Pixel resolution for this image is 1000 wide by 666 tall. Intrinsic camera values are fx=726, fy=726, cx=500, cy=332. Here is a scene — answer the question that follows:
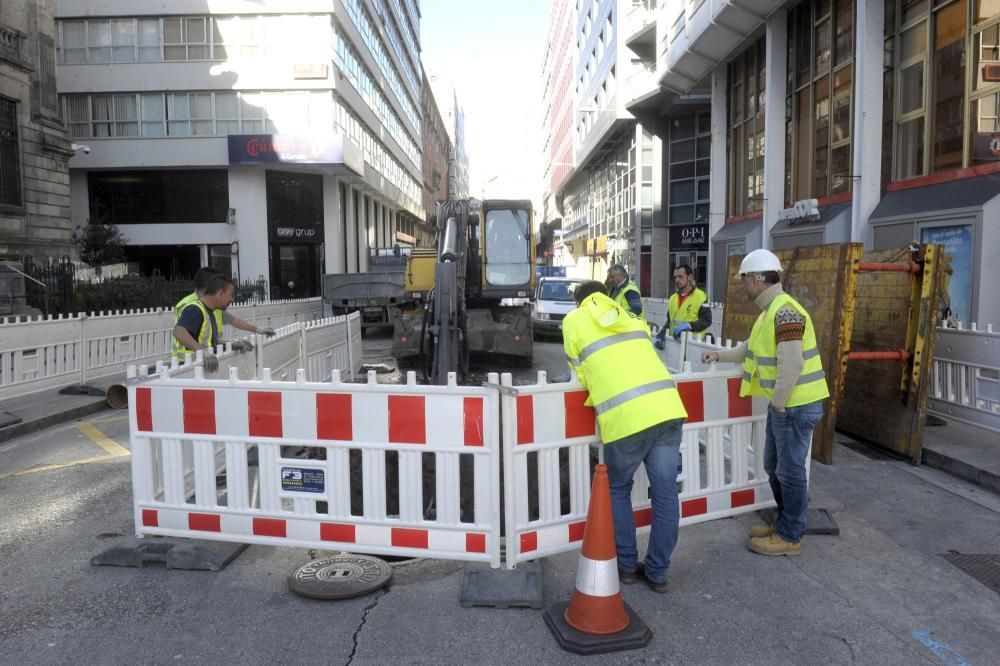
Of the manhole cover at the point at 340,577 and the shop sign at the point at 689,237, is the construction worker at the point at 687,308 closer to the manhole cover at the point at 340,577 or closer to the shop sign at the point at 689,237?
the manhole cover at the point at 340,577

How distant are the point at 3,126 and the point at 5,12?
425cm

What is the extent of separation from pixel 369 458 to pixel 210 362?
1785 mm

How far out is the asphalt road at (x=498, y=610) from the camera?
3389 millimetres

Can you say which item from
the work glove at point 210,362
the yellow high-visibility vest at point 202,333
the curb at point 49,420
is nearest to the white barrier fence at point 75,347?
the curb at point 49,420

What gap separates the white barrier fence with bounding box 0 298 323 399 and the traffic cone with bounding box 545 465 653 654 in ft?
30.7

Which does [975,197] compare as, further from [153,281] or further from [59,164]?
[59,164]

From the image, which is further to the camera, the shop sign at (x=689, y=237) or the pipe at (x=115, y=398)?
the shop sign at (x=689, y=237)

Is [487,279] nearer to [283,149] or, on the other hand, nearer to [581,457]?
[581,457]

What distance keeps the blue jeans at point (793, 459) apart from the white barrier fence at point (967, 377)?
4124 millimetres

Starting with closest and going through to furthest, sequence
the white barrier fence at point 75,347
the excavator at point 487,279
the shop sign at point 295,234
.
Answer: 1. the white barrier fence at point 75,347
2. the excavator at point 487,279
3. the shop sign at point 295,234

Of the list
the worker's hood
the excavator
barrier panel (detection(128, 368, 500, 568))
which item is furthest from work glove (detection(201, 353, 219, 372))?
the excavator

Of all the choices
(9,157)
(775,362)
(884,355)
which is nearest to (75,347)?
(775,362)

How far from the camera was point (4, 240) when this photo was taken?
24469mm

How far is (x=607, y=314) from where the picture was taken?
384 centimetres
